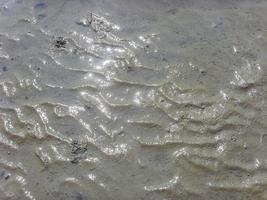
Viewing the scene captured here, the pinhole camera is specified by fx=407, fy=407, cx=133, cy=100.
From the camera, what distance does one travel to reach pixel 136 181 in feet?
11.5

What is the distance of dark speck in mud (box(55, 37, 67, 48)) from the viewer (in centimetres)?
448

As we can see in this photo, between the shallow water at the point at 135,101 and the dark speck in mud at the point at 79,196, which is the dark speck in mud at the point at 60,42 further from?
the dark speck in mud at the point at 79,196

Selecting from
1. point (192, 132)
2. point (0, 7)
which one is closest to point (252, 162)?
point (192, 132)

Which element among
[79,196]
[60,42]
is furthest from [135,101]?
[60,42]

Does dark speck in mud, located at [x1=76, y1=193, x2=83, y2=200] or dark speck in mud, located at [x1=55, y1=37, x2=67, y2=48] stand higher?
dark speck in mud, located at [x1=55, y1=37, x2=67, y2=48]

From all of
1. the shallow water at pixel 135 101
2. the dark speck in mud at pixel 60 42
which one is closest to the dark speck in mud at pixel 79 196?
the shallow water at pixel 135 101

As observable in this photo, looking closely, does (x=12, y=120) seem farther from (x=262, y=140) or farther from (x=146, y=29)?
(x=262, y=140)

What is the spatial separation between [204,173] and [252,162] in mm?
449

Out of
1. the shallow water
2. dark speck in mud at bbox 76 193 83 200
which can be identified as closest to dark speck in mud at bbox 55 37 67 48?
the shallow water

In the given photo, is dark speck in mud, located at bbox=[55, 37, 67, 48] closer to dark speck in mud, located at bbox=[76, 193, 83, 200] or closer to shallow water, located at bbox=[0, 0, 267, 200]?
shallow water, located at bbox=[0, 0, 267, 200]

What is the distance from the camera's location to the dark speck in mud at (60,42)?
448 centimetres

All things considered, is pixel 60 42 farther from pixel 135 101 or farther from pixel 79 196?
pixel 79 196

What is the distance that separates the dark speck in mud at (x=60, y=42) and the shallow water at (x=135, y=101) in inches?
0.6

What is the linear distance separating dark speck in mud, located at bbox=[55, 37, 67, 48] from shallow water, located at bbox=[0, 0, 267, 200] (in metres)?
0.01
